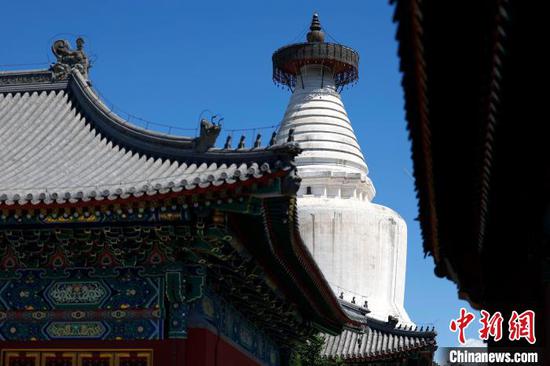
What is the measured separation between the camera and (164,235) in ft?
52.3

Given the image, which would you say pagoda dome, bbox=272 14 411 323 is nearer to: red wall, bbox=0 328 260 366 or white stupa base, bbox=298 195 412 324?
white stupa base, bbox=298 195 412 324

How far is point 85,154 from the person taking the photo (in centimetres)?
1923

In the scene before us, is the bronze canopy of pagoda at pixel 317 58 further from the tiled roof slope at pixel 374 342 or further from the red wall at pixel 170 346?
the red wall at pixel 170 346

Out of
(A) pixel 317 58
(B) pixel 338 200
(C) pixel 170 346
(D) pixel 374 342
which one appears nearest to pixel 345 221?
(B) pixel 338 200

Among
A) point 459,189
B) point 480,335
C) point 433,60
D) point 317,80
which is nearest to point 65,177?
point 480,335

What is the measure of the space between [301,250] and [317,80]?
3445 cm

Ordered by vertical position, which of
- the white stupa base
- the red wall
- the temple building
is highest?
the white stupa base

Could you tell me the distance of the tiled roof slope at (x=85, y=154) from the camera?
15523 millimetres

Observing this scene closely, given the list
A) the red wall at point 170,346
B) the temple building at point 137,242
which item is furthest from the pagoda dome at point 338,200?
the red wall at point 170,346

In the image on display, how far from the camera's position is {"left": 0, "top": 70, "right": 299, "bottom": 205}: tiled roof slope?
15.5 m

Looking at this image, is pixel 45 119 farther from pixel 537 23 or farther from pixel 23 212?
pixel 537 23

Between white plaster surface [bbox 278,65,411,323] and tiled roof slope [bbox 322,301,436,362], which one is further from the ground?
Answer: white plaster surface [bbox 278,65,411,323]

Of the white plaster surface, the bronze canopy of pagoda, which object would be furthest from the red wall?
the bronze canopy of pagoda

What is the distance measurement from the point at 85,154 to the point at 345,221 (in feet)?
98.5
